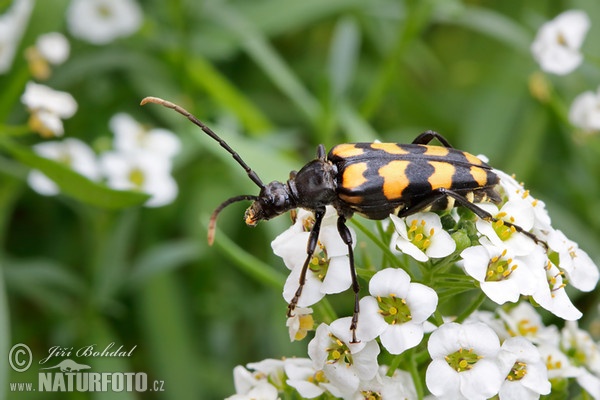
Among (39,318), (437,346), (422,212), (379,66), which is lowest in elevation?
(437,346)

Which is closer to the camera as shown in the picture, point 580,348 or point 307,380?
point 307,380

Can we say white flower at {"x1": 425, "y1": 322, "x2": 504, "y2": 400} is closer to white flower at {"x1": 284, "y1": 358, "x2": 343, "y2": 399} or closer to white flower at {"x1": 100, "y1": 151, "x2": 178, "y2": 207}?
white flower at {"x1": 284, "y1": 358, "x2": 343, "y2": 399}

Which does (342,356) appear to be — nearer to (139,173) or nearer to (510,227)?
(510,227)

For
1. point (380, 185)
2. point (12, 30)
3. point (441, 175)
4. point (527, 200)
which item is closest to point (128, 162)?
point (12, 30)

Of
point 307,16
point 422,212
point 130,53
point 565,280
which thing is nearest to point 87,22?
point 130,53

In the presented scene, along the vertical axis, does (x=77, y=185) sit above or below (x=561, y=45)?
below

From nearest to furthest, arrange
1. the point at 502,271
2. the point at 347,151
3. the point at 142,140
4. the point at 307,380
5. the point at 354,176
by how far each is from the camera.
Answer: the point at 502,271, the point at 307,380, the point at 354,176, the point at 347,151, the point at 142,140

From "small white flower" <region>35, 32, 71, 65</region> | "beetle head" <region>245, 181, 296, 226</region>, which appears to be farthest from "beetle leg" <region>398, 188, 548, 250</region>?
"small white flower" <region>35, 32, 71, 65</region>

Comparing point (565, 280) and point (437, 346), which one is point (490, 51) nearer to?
point (565, 280)
